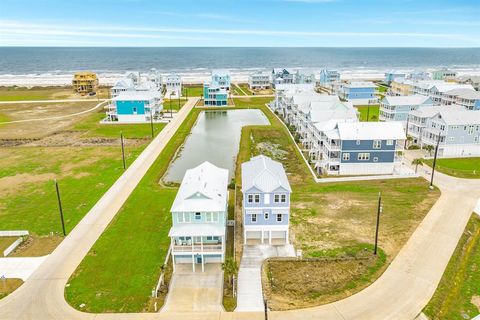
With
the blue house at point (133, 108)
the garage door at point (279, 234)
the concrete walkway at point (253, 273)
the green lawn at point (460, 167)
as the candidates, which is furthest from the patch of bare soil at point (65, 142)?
Answer: the green lawn at point (460, 167)

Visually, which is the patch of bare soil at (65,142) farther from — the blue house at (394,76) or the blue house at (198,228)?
the blue house at (394,76)

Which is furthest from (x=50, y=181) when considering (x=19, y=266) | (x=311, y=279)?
(x=311, y=279)

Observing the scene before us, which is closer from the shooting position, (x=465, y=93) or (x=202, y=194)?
(x=202, y=194)

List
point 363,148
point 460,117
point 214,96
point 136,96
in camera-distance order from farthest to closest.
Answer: point 214,96, point 136,96, point 460,117, point 363,148

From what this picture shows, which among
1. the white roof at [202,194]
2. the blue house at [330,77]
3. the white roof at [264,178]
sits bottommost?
the white roof at [202,194]

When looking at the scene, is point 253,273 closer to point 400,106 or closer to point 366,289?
point 366,289

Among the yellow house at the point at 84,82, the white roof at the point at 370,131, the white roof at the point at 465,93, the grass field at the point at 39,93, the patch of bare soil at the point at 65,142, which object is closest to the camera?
the white roof at the point at 370,131
